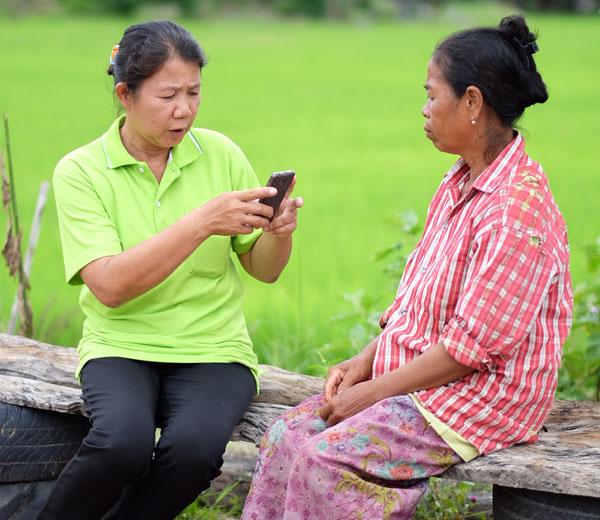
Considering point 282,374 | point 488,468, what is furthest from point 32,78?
point 488,468

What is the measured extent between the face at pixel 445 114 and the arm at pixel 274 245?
40 cm

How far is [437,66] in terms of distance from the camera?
2656 mm

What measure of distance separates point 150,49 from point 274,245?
623 mm

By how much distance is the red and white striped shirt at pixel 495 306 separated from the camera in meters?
2.51

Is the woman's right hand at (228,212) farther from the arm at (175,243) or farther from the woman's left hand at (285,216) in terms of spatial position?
the woman's left hand at (285,216)

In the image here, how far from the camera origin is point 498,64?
2.57 m

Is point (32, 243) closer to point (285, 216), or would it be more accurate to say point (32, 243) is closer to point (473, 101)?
point (285, 216)

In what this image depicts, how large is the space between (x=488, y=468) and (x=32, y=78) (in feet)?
41.2

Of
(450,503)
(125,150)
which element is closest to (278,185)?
(125,150)

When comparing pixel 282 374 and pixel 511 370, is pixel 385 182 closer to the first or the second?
pixel 282 374

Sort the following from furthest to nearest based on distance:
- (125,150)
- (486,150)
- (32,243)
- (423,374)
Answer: (32,243) → (125,150) → (486,150) → (423,374)

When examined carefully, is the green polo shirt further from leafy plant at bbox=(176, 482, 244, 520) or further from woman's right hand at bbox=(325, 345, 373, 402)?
leafy plant at bbox=(176, 482, 244, 520)

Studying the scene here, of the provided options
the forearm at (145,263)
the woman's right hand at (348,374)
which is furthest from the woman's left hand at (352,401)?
the forearm at (145,263)

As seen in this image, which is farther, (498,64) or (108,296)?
(108,296)
